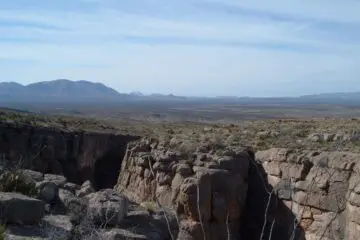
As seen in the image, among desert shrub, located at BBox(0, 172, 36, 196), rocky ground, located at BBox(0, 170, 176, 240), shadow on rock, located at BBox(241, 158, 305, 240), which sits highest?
desert shrub, located at BBox(0, 172, 36, 196)

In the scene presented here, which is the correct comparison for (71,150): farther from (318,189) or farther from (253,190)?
(318,189)

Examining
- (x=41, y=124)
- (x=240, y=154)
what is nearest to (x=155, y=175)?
(x=240, y=154)

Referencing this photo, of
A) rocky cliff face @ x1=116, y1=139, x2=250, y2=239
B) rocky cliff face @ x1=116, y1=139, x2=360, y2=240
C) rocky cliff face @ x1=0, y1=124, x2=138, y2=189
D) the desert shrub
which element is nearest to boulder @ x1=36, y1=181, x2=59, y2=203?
the desert shrub

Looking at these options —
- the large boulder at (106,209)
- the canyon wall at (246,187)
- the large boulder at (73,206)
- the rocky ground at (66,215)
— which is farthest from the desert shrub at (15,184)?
the canyon wall at (246,187)

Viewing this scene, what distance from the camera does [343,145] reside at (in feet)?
67.8

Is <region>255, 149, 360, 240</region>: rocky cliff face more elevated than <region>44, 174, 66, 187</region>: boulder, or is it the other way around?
<region>44, 174, 66, 187</region>: boulder

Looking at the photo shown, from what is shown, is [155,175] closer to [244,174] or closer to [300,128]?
[244,174]

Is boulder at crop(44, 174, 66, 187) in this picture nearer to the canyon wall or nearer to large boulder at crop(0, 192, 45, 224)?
the canyon wall

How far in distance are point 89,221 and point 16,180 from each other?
162 cm

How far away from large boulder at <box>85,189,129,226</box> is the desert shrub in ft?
3.12

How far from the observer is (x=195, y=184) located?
18.2 metres

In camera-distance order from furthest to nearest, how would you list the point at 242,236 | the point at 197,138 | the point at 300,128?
1. the point at 300,128
2. the point at 197,138
3. the point at 242,236

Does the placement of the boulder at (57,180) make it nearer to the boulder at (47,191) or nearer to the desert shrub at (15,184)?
the boulder at (47,191)

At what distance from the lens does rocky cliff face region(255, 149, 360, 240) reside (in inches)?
633
